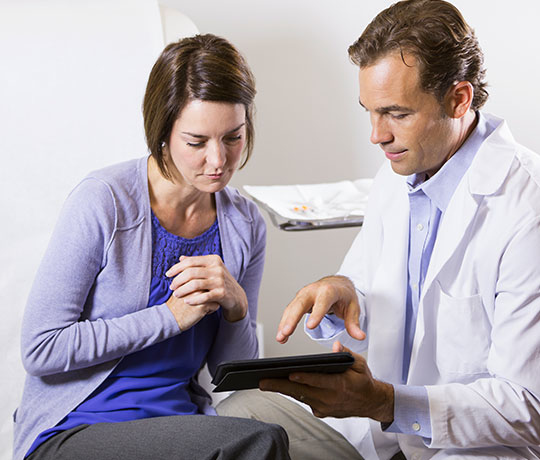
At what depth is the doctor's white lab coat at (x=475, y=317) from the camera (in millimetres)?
1074

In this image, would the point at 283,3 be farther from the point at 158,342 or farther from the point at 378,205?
the point at 158,342

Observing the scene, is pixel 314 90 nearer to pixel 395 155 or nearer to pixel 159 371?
pixel 395 155

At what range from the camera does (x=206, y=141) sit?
49.1 inches

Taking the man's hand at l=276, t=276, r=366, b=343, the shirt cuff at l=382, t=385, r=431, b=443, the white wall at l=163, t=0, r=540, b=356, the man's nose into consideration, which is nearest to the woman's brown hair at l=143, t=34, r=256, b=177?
the man's nose

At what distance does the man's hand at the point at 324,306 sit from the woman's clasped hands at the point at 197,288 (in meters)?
0.12

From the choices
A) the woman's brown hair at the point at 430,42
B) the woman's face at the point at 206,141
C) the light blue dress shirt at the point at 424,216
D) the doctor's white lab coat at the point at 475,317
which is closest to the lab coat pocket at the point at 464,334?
the doctor's white lab coat at the point at 475,317

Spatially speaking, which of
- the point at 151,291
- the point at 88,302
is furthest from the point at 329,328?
the point at 88,302

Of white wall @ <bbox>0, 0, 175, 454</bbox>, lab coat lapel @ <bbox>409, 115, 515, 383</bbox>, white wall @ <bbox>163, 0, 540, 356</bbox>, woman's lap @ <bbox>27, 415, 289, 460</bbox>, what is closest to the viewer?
woman's lap @ <bbox>27, 415, 289, 460</bbox>

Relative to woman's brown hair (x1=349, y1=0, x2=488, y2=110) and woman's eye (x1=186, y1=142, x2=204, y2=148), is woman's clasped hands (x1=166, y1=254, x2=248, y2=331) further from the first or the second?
woman's brown hair (x1=349, y1=0, x2=488, y2=110)

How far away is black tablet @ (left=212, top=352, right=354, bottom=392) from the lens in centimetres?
91

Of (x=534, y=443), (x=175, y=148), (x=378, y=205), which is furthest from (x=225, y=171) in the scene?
(x=534, y=443)

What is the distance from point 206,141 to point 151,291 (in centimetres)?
29

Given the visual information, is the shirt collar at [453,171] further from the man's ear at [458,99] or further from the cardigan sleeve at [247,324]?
the cardigan sleeve at [247,324]

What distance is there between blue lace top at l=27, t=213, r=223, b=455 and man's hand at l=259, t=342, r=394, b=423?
0.32 meters
